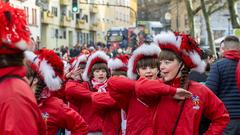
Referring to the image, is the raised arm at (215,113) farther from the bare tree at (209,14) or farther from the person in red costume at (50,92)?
the bare tree at (209,14)

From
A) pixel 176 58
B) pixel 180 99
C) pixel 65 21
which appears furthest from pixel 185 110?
pixel 65 21

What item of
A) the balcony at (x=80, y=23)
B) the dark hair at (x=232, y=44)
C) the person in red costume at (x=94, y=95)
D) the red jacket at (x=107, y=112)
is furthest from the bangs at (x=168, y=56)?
the balcony at (x=80, y=23)

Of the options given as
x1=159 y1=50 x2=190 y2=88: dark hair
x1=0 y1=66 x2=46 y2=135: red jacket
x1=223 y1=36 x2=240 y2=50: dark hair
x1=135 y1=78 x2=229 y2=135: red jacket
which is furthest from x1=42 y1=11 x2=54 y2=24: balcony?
x1=0 y1=66 x2=46 y2=135: red jacket

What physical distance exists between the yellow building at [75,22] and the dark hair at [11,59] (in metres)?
52.0

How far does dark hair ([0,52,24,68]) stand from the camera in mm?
3649

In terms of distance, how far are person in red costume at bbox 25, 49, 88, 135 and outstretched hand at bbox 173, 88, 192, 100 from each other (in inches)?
40.3

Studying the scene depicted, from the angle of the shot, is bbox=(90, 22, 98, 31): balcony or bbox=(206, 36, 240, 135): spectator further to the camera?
bbox=(90, 22, 98, 31): balcony

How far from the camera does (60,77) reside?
233 inches

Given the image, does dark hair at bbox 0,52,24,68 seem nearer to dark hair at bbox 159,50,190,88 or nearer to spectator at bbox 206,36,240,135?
dark hair at bbox 159,50,190,88

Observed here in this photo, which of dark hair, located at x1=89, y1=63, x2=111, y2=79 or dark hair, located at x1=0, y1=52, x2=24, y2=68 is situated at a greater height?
dark hair, located at x1=0, y1=52, x2=24, y2=68

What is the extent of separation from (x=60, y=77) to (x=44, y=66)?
0.21 metres

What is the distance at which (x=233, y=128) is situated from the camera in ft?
27.9

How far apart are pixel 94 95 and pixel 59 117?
6.44 feet

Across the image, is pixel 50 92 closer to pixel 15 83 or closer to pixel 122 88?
pixel 122 88
